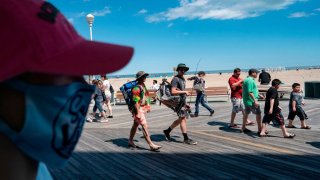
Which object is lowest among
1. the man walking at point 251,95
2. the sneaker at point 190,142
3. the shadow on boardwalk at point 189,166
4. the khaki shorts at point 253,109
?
the shadow on boardwalk at point 189,166

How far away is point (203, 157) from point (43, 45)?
619 cm

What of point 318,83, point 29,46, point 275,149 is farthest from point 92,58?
point 318,83

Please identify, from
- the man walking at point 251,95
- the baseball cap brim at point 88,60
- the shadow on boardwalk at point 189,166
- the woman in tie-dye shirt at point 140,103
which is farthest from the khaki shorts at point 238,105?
the baseball cap brim at point 88,60

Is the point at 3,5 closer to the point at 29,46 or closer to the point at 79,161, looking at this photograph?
the point at 29,46

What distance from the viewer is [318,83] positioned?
1911 cm

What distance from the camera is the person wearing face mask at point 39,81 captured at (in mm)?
783

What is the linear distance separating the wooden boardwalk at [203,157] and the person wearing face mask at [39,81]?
4765mm

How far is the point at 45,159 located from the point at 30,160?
0.04m

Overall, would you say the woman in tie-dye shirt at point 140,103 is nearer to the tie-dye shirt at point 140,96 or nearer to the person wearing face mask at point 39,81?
the tie-dye shirt at point 140,96

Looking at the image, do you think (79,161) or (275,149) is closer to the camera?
(79,161)

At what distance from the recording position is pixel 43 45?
2.62 ft

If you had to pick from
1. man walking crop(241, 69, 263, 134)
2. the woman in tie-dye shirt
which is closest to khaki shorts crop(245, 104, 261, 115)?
man walking crop(241, 69, 263, 134)

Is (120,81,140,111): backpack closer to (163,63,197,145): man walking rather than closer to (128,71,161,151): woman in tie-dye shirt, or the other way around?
(128,71,161,151): woman in tie-dye shirt

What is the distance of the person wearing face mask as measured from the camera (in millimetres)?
783
